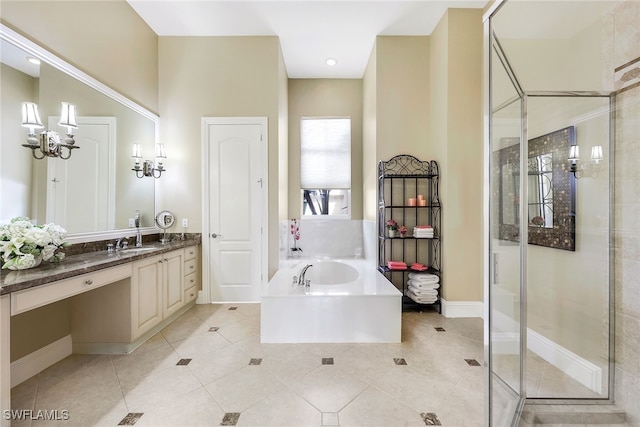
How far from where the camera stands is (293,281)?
8.76 feet

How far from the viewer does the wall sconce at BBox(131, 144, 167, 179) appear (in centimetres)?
290

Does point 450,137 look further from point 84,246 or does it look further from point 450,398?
point 84,246

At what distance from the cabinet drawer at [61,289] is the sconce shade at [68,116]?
3.96ft

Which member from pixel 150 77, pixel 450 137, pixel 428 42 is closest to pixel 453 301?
pixel 450 137

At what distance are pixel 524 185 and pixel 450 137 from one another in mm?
1377

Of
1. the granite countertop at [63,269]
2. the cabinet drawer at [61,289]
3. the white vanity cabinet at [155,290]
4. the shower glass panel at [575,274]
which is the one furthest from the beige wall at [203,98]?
the shower glass panel at [575,274]

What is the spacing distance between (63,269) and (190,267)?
58.6 inches

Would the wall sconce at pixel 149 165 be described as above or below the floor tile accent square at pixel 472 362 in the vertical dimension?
above

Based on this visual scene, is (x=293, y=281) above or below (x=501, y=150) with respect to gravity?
below

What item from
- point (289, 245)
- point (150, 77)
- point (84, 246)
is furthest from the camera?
point (289, 245)

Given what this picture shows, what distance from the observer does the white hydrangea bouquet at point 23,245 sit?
154 centimetres

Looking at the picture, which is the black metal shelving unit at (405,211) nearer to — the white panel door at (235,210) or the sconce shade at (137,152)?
the white panel door at (235,210)

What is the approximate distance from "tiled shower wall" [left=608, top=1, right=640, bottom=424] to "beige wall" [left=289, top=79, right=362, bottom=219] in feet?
9.71

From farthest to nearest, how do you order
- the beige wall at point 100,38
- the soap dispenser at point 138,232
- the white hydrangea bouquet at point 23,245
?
the soap dispenser at point 138,232 → the beige wall at point 100,38 → the white hydrangea bouquet at point 23,245
